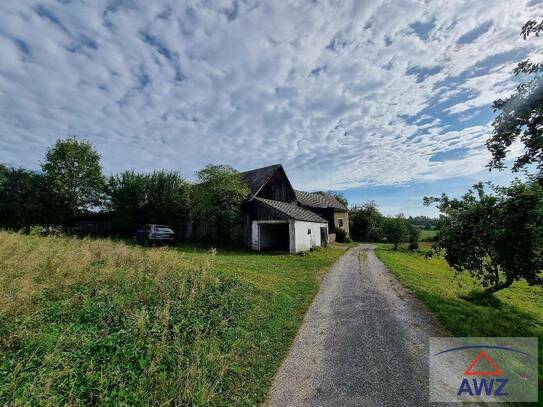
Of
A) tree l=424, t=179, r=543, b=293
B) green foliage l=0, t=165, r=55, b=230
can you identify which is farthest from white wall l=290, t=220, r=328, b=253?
green foliage l=0, t=165, r=55, b=230

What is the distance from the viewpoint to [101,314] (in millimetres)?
5078

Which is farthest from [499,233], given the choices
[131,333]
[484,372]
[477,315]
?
[131,333]

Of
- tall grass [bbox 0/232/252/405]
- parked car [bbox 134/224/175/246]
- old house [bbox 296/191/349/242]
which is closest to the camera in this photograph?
tall grass [bbox 0/232/252/405]

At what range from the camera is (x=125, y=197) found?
83.8 ft

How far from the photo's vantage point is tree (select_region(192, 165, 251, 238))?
21.7m

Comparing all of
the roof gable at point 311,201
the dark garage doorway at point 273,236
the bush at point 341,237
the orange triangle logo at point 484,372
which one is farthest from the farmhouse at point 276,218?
the orange triangle logo at point 484,372

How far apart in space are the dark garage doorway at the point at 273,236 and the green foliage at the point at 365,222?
23.2 m

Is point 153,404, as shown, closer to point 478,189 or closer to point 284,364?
point 284,364

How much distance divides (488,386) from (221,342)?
15.6 ft

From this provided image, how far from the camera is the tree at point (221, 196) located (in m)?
21.7

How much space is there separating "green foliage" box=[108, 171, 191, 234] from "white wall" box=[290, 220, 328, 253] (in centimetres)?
1226

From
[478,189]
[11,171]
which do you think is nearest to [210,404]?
[478,189]

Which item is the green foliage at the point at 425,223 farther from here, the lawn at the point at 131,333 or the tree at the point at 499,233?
the lawn at the point at 131,333

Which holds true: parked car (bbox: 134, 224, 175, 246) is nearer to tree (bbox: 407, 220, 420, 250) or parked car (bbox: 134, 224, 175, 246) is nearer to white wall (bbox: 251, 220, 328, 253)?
white wall (bbox: 251, 220, 328, 253)
